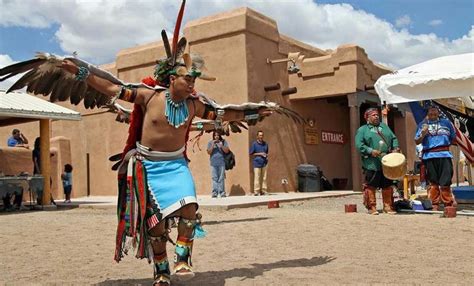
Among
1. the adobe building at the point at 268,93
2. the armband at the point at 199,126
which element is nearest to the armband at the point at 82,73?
the armband at the point at 199,126

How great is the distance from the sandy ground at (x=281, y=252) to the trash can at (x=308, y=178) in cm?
639

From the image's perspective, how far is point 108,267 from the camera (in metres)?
4.91

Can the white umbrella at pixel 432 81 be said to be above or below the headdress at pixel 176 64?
above

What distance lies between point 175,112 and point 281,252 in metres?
2.11

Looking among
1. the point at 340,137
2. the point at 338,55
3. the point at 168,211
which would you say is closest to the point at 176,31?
the point at 168,211

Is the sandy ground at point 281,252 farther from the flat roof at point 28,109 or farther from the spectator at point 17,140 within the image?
the spectator at point 17,140

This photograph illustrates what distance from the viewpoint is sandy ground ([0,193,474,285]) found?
4246 millimetres

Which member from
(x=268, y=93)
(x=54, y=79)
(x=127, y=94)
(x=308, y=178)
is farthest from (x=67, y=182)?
(x=127, y=94)

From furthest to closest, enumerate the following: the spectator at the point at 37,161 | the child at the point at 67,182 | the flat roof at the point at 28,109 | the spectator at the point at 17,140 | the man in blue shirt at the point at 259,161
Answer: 1. the child at the point at 67,182
2. the spectator at the point at 17,140
3. the man in blue shirt at the point at 259,161
4. the spectator at the point at 37,161
5. the flat roof at the point at 28,109

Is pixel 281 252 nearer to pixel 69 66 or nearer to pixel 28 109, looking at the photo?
pixel 69 66

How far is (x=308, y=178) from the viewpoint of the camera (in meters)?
15.1

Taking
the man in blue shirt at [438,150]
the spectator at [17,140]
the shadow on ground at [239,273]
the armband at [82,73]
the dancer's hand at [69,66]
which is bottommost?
the shadow on ground at [239,273]

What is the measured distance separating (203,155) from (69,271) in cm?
1037

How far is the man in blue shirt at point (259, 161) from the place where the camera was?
13508 millimetres
